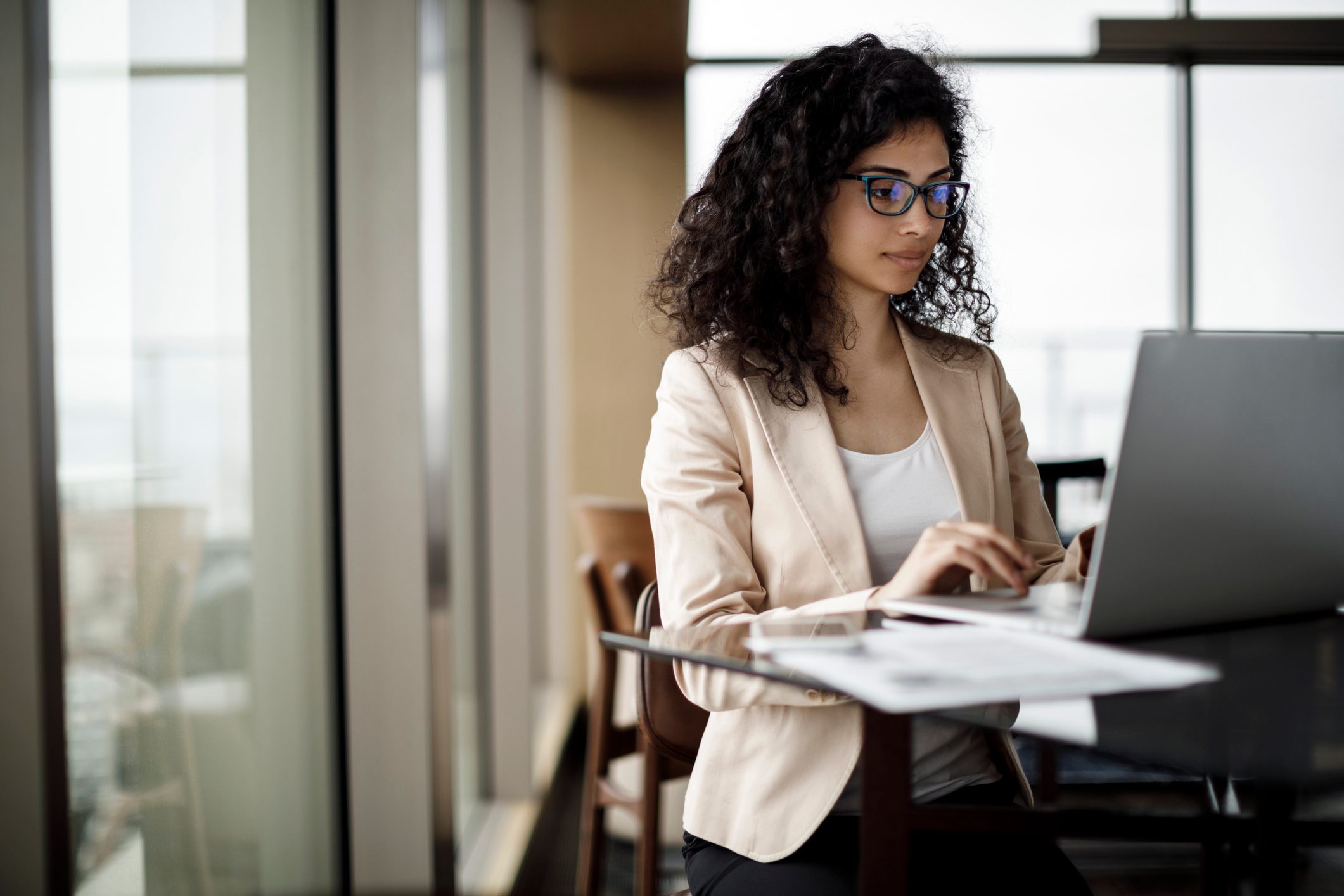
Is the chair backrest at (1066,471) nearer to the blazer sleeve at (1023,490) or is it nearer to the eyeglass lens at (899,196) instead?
the blazer sleeve at (1023,490)

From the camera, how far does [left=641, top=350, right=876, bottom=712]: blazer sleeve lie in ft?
3.44

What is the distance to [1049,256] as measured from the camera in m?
3.79

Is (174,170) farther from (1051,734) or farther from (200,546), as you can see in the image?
(1051,734)

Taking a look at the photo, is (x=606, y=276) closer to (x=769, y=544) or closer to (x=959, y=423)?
(x=959, y=423)

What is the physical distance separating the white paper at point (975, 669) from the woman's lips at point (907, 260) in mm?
657

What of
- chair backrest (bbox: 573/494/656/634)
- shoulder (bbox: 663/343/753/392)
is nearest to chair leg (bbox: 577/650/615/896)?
chair backrest (bbox: 573/494/656/634)

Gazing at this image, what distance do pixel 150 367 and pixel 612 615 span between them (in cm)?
125

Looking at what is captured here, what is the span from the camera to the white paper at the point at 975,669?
0.72 meters

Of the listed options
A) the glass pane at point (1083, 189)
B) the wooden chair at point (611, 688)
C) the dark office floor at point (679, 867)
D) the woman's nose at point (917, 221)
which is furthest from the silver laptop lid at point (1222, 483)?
the glass pane at point (1083, 189)

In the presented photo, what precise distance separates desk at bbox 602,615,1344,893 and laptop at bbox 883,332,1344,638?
0.22 ft

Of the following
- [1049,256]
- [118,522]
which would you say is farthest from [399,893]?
[1049,256]

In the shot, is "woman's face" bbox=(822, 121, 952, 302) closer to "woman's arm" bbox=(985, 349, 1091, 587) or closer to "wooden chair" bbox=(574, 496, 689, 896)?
"woman's arm" bbox=(985, 349, 1091, 587)

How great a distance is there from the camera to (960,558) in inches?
39.3

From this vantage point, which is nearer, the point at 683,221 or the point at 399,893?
the point at 683,221
